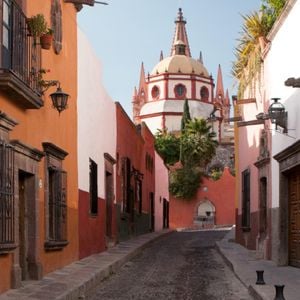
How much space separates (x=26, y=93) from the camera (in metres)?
10.3

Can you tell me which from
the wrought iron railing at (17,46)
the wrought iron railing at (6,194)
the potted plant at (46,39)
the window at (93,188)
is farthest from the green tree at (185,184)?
the wrought iron railing at (6,194)

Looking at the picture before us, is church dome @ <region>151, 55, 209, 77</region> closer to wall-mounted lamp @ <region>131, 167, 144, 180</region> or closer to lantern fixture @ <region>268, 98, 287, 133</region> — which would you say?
wall-mounted lamp @ <region>131, 167, 144, 180</region>

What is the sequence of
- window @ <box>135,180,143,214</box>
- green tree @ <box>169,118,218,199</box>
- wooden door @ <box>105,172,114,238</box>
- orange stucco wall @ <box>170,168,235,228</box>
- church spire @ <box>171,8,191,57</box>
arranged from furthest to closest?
church spire @ <box>171,8,191,57</box>
green tree @ <box>169,118,218,199</box>
orange stucco wall @ <box>170,168,235,228</box>
window @ <box>135,180,143,214</box>
wooden door @ <box>105,172,114,238</box>

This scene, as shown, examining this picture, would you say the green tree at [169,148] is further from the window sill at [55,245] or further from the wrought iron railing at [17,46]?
the wrought iron railing at [17,46]

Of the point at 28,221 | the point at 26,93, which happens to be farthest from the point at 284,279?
the point at 26,93

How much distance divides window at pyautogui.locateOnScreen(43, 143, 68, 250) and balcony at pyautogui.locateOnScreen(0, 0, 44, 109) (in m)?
1.88

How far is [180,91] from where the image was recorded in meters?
85.2

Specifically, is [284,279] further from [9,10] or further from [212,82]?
[212,82]

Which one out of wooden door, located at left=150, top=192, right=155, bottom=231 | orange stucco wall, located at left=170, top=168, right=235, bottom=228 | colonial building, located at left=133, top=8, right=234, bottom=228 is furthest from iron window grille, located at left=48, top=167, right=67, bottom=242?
colonial building, located at left=133, top=8, right=234, bottom=228

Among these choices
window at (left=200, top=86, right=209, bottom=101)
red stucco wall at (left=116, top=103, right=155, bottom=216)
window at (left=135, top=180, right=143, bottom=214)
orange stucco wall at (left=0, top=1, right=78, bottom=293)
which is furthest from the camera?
window at (left=200, top=86, right=209, bottom=101)

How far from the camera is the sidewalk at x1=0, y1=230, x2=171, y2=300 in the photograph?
32.5 feet

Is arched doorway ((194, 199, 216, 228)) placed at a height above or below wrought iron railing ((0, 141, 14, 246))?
below

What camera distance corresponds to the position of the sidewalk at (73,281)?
9.91 m

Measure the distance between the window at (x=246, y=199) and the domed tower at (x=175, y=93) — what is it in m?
59.0
